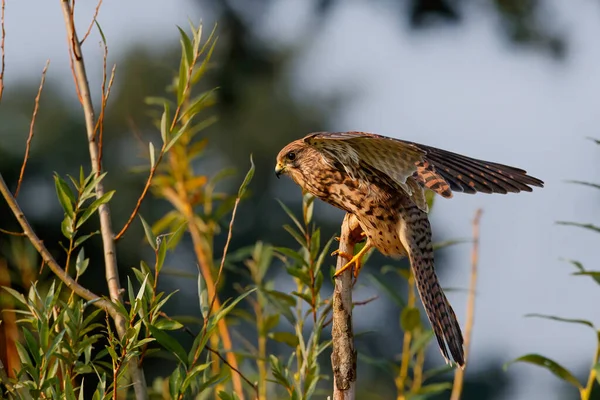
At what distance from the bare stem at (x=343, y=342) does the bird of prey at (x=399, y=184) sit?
0.10m

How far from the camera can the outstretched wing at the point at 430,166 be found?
2.12 meters

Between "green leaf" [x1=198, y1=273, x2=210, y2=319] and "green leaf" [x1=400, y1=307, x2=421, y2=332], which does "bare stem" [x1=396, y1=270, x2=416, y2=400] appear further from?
"green leaf" [x1=198, y1=273, x2=210, y2=319]

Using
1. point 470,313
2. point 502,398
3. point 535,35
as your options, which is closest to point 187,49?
point 470,313

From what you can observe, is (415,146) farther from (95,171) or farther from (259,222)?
(259,222)

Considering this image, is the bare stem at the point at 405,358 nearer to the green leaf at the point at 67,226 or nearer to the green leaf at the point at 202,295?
the green leaf at the point at 202,295

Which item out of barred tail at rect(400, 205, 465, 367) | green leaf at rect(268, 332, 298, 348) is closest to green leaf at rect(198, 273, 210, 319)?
green leaf at rect(268, 332, 298, 348)

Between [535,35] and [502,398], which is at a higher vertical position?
[535,35]

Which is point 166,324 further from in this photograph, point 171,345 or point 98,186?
point 98,186

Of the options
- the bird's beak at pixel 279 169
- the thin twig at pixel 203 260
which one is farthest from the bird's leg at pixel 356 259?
the bird's beak at pixel 279 169

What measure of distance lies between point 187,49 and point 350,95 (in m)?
12.2

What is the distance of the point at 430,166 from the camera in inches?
87.0

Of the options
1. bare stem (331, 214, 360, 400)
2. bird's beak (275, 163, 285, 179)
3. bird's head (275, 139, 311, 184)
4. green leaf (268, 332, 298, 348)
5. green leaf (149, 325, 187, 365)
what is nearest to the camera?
green leaf (149, 325, 187, 365)

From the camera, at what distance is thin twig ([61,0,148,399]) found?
5.41 feet

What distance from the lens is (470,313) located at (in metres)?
2.17
